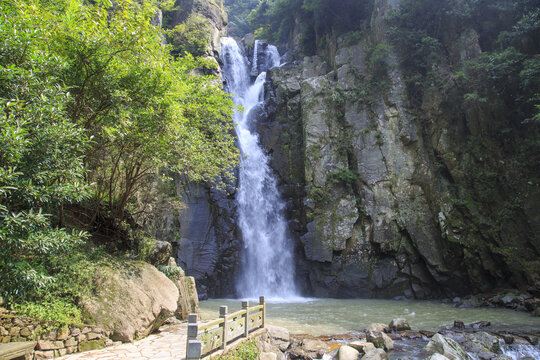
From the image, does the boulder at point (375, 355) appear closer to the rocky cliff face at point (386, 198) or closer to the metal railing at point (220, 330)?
the metal railing at point (220, 330)

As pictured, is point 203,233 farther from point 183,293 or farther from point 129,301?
point 129,301

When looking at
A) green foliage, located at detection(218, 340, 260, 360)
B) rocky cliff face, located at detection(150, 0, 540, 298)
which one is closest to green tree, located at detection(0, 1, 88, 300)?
green foliage, located at detection(218, 340, 260, 360)

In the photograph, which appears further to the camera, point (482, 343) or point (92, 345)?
point (482, 343)

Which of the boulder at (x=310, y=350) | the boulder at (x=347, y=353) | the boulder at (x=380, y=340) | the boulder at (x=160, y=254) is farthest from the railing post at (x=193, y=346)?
the boulder at (x=380, y=340)

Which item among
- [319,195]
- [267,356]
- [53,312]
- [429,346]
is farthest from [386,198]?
[53,312]

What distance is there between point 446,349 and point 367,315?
5.97 m

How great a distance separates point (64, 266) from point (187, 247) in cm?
1203

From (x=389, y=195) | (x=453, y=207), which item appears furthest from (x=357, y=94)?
(x=453, y=207)

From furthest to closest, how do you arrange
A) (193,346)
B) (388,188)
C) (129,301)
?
(388,188)
(129,301)
(193,346)

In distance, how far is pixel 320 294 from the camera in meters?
19.3

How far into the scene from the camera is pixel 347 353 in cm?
859

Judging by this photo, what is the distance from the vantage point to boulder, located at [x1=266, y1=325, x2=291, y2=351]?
A: 30.3 ft

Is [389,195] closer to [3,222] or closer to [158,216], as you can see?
[158,216]

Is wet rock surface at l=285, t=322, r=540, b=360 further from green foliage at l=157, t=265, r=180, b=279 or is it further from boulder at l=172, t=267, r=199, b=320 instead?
green foliage at l=157, t=265, r=180, b=279
